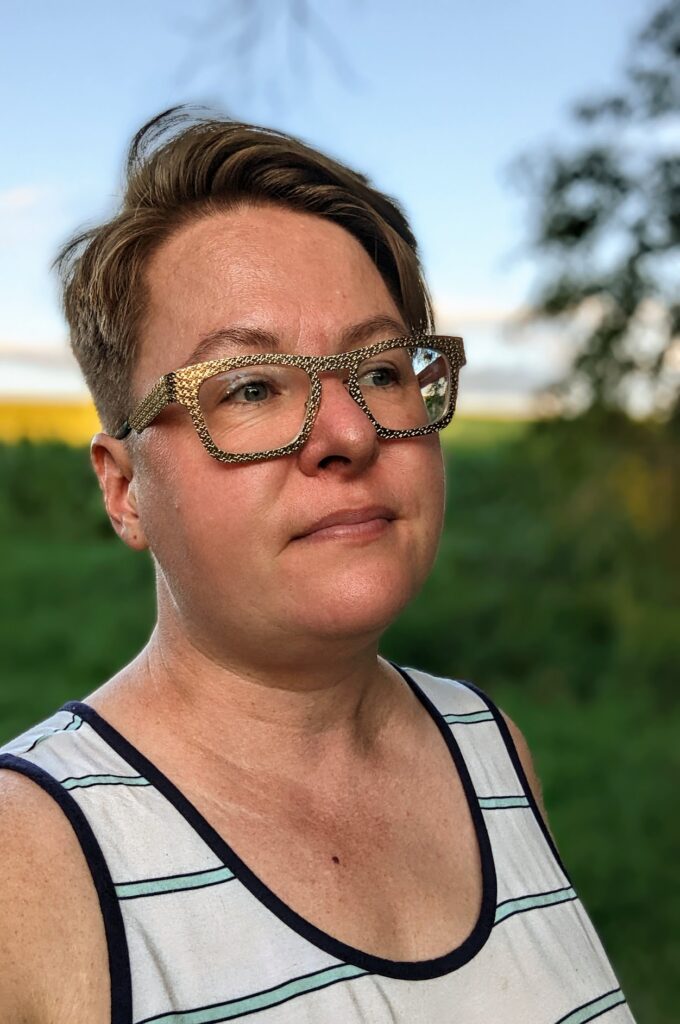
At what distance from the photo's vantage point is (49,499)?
10320 mm

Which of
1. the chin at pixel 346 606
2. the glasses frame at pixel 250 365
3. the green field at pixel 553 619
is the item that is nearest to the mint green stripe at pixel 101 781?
the chin at pixel 346 606

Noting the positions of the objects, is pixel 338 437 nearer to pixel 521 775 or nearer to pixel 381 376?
pixel 381 376

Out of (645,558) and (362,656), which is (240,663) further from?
(645,558)

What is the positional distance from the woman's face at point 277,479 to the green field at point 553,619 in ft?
10.5

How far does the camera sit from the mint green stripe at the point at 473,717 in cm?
188

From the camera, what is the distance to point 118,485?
1.68 metres

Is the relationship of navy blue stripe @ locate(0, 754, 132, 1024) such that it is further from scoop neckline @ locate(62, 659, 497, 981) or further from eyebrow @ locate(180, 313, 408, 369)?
eyebrow @ locate(180, 313, 408, 369)

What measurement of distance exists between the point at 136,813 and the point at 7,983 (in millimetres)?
247

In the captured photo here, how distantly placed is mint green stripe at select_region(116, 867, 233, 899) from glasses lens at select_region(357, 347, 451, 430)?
606 millimetres

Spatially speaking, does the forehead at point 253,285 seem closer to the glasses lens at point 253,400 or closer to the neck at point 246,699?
the glasses lens at point 253,400


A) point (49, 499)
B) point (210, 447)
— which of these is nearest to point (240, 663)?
point (210, 447)

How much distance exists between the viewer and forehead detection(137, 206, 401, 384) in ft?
4.94

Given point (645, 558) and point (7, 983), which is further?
point (645, 558)

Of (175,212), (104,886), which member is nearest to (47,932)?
(104,886)
